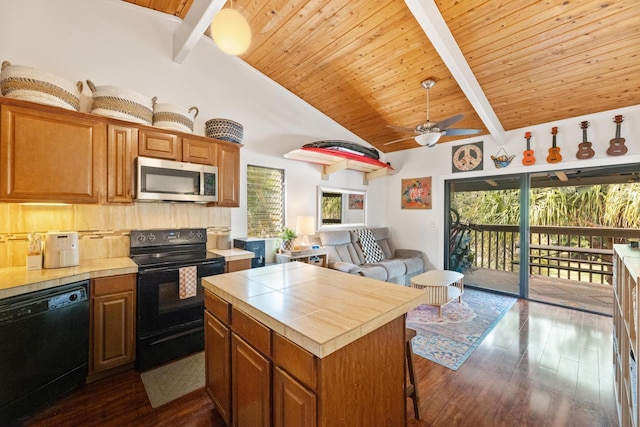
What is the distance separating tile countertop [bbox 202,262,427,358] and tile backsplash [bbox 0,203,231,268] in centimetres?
157

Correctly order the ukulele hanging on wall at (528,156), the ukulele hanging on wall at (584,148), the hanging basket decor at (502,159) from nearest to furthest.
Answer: the ukulele hanging on wall at (584,148)
the ukulele hanging on wall at (528,156)
the hanging basket decor at (502,159)

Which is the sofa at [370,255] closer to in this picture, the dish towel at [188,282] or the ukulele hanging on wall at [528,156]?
the dish towel at [188,282]

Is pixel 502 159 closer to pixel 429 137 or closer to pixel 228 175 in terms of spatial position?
pixel 429 137

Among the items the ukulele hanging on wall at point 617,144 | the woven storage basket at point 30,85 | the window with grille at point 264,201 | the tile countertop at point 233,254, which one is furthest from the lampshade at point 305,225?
the ukulele hanging on wall at point 617,144

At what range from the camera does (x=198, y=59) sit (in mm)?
3277

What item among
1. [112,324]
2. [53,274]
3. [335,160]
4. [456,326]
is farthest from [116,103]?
[456,326]

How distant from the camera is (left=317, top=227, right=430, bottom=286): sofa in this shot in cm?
403

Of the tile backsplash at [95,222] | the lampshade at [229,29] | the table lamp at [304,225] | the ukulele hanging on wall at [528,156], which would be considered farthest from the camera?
the ukulele hanging on wall at [528,156]

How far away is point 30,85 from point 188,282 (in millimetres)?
1885

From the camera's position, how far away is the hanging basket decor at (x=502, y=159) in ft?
13.8

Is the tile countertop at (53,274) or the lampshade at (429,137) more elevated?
the lampshade at (429,137)

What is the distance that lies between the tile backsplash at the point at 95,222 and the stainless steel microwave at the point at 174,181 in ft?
1.21

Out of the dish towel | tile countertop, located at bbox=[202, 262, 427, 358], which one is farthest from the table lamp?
tile countertop, located at bbox=[202, 262, 427, 358]

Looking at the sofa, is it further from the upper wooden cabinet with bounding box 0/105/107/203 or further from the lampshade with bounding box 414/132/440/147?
the upper wooden cabinet with bounding box 0/105/107/203
